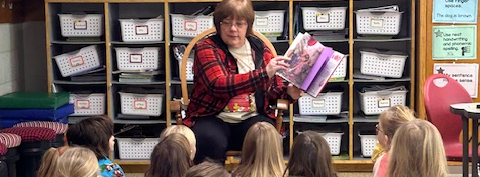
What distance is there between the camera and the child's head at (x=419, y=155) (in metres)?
2.91

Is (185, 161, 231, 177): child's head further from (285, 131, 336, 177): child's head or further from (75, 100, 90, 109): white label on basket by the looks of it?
(75, 100, 90, 109): white label on basket

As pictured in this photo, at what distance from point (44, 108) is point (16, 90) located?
78cm

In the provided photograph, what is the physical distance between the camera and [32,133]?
14.4 ft

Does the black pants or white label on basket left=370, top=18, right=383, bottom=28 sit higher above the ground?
white label on basket left=370, top=18, right=383, bottom=28

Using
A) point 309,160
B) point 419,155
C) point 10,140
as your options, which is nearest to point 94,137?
point 10,140

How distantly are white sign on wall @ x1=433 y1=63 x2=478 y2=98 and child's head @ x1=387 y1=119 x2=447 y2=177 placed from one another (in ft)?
8.38

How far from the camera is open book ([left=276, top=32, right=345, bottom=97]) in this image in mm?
3668

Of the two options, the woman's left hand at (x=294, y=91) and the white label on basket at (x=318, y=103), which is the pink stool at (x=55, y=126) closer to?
the woman's left hand at (x=294, y=91)

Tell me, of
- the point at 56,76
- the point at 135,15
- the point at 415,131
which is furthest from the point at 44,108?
the point at 415,131

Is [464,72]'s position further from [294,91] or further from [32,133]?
[32,133]

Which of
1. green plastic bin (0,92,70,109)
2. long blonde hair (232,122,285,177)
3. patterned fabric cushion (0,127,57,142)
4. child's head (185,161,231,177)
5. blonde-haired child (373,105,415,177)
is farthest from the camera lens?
green plastic bin (0,92,70,109)

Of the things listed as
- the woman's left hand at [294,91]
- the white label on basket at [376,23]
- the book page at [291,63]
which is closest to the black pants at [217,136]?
the woman's left hand at [294,91]

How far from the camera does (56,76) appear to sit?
559 centimetres

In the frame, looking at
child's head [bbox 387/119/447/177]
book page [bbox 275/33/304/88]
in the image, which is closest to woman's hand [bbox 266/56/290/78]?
book page [bbox 275/33/304/88]
